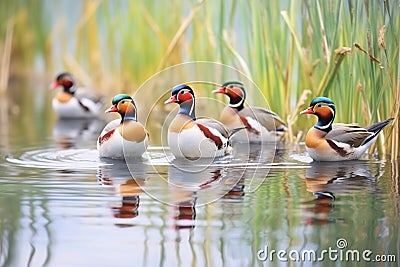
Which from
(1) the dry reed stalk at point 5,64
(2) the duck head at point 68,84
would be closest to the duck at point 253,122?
(2) the duck head at point 68,84

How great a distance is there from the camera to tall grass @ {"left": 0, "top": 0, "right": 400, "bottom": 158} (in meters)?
6.05

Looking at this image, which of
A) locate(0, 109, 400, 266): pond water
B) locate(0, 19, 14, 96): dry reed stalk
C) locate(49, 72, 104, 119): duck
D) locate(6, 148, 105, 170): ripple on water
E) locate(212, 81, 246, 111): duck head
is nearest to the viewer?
locate(0, 109, 400, 266): pond water

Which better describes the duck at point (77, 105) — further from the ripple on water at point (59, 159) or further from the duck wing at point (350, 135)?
the duck wing at point (350, 135)

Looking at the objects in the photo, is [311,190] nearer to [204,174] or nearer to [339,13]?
[204,174]

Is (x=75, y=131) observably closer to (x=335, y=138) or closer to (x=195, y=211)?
(x=335, y=138)

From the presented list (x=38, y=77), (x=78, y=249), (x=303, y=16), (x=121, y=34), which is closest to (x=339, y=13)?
(x=303, y=16)

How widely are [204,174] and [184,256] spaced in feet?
5.22

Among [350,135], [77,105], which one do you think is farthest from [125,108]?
[77,105]

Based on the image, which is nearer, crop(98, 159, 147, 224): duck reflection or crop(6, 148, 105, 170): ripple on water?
crop(98, 159, 147, 224): duck reflection

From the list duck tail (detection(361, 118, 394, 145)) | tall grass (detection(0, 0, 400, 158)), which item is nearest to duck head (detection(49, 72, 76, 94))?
tall grass (detection(0, 0, 400, 158))

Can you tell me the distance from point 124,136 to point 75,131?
2272mm

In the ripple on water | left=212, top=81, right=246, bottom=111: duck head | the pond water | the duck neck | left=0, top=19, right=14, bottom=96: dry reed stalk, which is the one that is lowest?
the pond water

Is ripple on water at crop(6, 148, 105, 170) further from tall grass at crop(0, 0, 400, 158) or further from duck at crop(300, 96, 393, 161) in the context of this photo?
tall grass at crop(0, 0, 400, 158)

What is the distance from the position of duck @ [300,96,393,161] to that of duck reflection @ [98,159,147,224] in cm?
99
